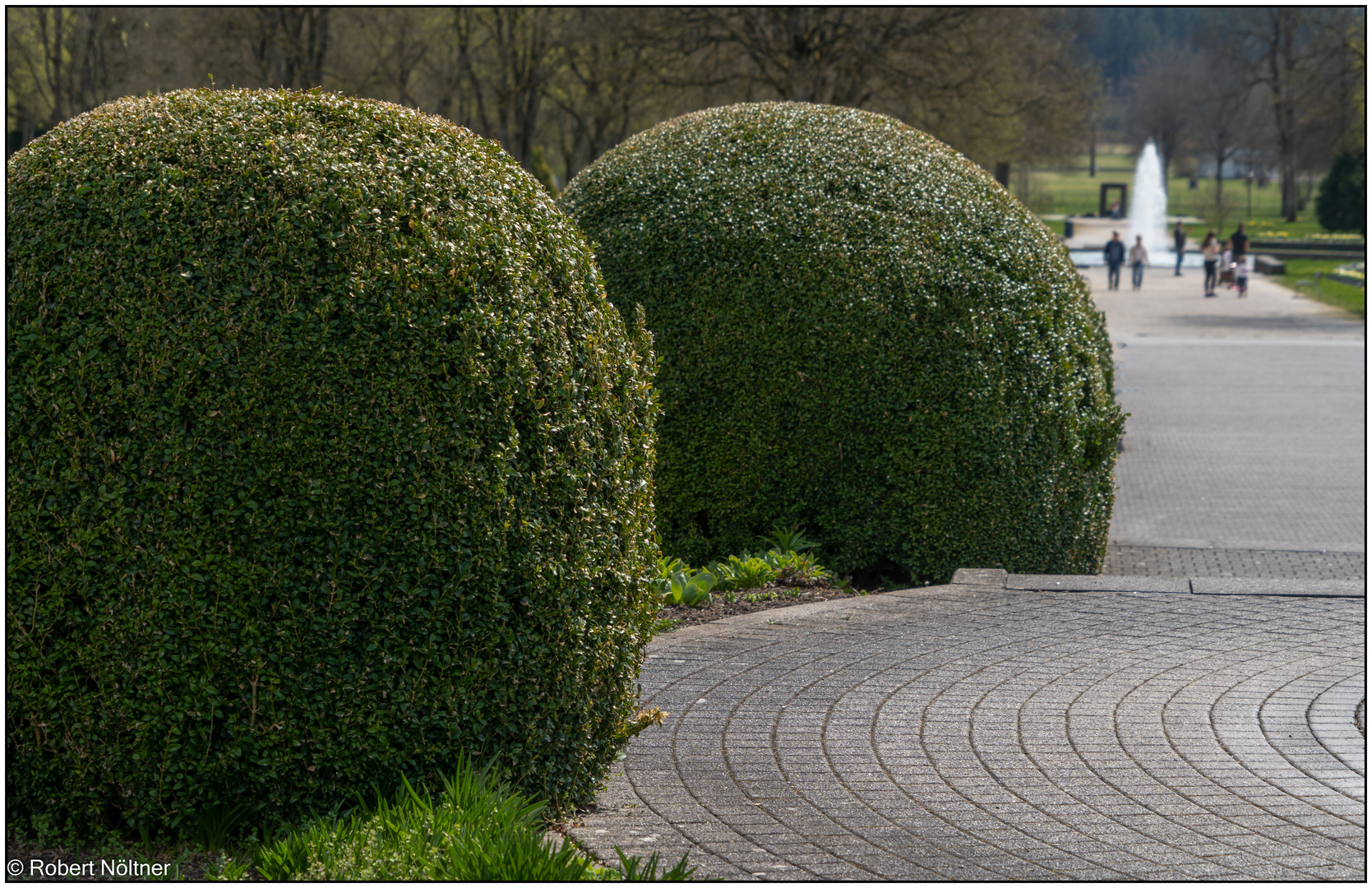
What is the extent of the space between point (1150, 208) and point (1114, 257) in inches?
1427

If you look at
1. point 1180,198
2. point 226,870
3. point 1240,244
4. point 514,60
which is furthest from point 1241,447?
point 1180,198

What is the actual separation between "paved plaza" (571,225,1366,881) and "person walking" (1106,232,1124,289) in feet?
98.0

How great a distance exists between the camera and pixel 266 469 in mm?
3439

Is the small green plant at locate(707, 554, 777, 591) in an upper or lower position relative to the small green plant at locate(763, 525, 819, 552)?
lower

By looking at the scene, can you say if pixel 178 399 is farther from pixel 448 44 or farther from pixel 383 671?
pixel 448 44

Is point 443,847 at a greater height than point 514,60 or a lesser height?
lesser

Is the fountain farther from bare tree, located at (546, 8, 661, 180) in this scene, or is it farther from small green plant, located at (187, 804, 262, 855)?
small green plant, located at (187, 804, 262, 855)

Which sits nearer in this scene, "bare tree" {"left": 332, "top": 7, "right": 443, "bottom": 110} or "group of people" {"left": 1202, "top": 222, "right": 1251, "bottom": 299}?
"bare tree" {"left": 332, "top": 7, "right": 443, "bottom": 110}

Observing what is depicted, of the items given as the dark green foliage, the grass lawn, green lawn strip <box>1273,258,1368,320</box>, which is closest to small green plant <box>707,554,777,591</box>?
green lawn strip <box>1273,258,1368,320</box>

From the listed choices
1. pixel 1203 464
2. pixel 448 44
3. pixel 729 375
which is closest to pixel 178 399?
pixel 729 375

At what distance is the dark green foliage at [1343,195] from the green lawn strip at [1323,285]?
29.3 ft

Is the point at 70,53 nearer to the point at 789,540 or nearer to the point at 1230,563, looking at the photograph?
the point at 789,540

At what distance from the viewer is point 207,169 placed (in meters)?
3.60

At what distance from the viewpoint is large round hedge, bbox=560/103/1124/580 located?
7230mm
